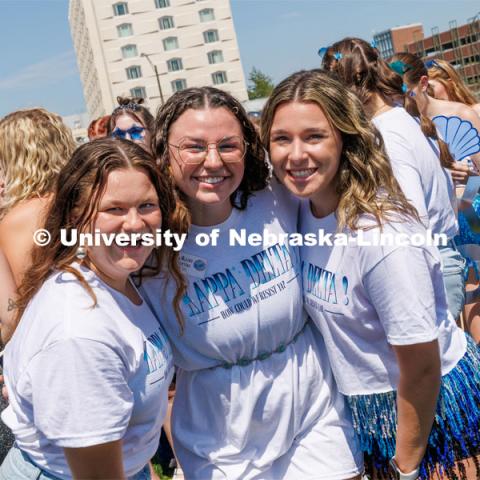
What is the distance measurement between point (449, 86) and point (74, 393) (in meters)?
5.11

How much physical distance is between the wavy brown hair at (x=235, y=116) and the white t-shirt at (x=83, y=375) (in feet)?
1.98

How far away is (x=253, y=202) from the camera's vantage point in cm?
251

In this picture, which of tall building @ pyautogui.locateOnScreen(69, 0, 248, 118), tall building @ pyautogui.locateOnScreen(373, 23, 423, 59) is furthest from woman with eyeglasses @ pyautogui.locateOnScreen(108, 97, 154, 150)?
tall building @ pyautogui.locateOnScreen(373, 23, 423, 59)

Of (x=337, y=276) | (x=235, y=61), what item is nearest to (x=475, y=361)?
(x=337, y=276)

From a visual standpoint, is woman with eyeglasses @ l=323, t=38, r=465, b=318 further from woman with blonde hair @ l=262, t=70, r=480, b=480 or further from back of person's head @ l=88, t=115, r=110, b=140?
back of person's head @ l=88, t=115, r=110, b=140

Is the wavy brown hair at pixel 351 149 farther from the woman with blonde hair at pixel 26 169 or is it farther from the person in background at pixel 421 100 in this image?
the person in background at pixel 421 100

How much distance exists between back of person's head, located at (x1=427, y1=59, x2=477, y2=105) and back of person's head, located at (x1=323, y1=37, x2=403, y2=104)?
99.3 inches

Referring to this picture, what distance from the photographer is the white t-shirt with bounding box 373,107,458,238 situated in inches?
122

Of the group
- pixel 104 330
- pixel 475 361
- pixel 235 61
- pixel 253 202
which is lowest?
pixel 475 361

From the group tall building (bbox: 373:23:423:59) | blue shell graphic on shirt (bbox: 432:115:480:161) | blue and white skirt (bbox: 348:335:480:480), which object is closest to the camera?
blue and white skirt (bbox: 348:335:480:480)

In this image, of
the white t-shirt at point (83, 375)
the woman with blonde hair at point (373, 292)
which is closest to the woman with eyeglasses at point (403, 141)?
the woman with blonde hair at point (373, 292)

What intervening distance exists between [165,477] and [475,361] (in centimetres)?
244

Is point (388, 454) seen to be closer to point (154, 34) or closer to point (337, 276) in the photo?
point (337, 276)

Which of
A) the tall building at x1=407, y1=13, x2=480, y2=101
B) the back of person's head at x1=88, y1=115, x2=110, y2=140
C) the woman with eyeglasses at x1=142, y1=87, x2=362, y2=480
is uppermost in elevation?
the tall building at x1=407, y1=13, x2=480, y2=101
